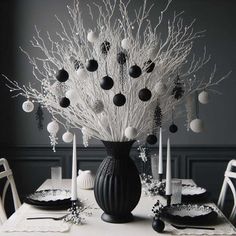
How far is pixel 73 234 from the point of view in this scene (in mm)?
1829

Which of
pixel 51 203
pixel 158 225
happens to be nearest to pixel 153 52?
pixel 158 225

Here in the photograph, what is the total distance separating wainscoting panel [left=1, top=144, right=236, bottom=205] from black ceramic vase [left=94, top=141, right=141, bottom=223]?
174 centimetres

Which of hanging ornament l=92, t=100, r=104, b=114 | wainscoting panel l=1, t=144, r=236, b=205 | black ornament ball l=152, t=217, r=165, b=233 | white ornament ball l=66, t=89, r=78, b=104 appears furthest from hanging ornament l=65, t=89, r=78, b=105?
wainscoting panel l=1, t=144, r=236, b=205

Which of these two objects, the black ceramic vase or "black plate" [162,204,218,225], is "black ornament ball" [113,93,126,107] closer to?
the black ceramic vase

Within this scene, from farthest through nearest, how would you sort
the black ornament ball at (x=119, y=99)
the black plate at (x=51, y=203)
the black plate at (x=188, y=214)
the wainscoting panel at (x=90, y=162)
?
the wainscoting panel at (x=90, y=162), the black plate at (x=51, y=203), the black plate at (x=188, y=214), the black ornament ball at (x=119, y=99)

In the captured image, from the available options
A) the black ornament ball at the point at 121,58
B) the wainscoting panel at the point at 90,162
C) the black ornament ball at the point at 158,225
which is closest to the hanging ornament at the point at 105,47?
the black ornament ball at the point at 121,58

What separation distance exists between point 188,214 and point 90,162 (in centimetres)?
177

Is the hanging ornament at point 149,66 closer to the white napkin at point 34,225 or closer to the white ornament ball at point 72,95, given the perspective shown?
the white ornament ball at point 72,95

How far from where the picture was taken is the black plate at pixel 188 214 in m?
1.94

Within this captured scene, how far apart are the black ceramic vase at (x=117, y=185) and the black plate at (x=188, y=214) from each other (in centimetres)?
17

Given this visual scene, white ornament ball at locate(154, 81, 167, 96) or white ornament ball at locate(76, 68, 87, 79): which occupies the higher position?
white ornament ball at locate(76, 68, 87, 79)

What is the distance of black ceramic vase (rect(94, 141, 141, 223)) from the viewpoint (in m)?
1.96

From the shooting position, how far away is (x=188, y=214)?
2102 mm

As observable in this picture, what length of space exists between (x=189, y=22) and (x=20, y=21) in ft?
4.44
